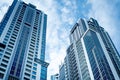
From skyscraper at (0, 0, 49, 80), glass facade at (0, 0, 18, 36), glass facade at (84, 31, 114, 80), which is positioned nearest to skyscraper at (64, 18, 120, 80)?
glass facade at (84, 31, 114, 80)

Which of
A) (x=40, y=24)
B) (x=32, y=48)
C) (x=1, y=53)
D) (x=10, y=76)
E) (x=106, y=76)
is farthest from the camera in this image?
(x=40, y=24)

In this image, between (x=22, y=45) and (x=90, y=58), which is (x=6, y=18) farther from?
(x=90, y=58)

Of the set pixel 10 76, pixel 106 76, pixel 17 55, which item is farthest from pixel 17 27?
pixel 106 76

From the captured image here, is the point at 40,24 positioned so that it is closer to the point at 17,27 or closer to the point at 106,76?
the point at 17,27

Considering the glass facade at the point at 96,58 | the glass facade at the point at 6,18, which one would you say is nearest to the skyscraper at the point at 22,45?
the glass facade at the point at 6,18

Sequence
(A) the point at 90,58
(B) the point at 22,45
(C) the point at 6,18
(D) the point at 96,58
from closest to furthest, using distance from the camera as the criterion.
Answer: (B) the point at 22,45, (D) the point at 96,58, (A) the point at 90,58, (C) the point at 6,18

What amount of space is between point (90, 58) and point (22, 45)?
28.3 metres

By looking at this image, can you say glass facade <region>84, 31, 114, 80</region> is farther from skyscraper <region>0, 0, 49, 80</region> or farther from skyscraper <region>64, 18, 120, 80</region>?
skyscraper <region>0, 0, 49, 80</region>

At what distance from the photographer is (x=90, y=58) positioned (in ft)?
261

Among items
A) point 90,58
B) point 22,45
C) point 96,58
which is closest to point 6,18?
point 22,45

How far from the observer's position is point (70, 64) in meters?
98.9

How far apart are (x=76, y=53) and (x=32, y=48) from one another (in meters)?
31.5

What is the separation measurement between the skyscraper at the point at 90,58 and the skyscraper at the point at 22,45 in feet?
62.0

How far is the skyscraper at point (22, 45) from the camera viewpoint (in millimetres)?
58269
